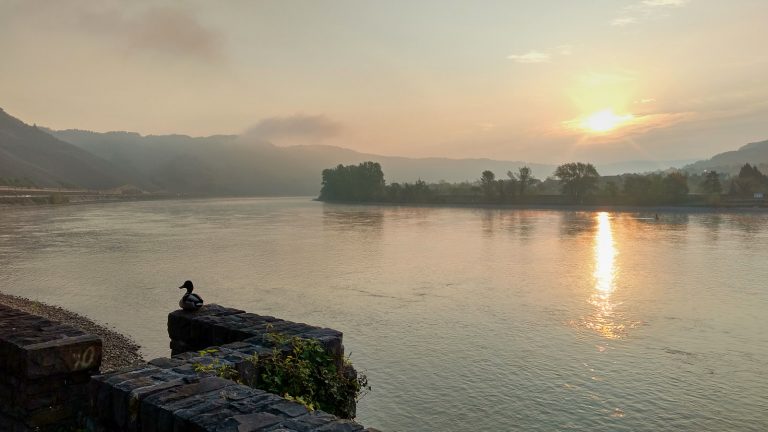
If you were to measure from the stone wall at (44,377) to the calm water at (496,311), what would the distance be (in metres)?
8.14

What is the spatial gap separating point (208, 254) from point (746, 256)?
167ft

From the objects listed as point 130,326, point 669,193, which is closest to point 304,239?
point 130,326

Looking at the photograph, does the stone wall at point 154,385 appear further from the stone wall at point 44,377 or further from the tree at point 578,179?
the tree at point 578,179

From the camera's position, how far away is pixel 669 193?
137 m

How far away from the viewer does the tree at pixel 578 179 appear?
15562cm

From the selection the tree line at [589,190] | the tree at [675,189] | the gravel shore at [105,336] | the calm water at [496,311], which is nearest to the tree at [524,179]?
the tree line at [589,190]

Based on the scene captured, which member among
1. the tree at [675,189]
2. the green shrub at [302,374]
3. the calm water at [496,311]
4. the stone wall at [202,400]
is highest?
the tree at [675,189]

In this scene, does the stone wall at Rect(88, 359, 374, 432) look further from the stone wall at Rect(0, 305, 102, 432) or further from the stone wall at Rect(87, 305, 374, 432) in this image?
the stone wall at Rect(0, 305, 102, 432)

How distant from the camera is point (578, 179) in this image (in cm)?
15675

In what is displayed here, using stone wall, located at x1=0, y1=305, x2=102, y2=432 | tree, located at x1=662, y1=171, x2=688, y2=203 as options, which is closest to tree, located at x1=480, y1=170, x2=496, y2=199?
tree, located at x1=662, y1=171, x2=688, y2=203

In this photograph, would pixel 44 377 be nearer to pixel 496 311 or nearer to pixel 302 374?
pixel 302 374

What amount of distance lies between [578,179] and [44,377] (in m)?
163

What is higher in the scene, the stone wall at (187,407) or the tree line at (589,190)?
the tree line at (589,190)

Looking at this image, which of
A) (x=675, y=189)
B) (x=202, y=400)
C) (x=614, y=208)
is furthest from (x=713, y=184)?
(x=202, y=400)
